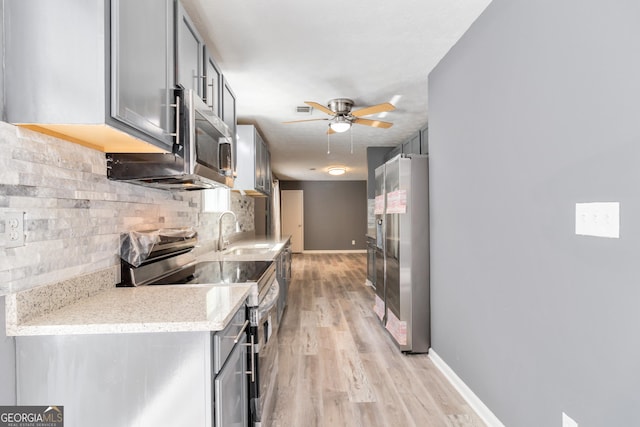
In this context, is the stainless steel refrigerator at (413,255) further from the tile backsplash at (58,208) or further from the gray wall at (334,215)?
the gray wall at (334,215)

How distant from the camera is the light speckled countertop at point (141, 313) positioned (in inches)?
43.5

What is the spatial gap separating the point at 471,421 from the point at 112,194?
7.63ft

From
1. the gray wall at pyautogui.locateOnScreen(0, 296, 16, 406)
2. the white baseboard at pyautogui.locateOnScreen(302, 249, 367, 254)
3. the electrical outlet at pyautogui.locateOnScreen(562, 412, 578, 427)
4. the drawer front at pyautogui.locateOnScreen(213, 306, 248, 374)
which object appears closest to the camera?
the gray wall at pyautogui.locateOnScreen(0, 296, 16, 406)

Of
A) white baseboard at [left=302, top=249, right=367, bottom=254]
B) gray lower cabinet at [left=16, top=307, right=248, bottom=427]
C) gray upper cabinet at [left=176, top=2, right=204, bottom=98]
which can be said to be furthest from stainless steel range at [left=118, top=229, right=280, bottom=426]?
white baseboard at [left=302, top=249, right=367, bottom=254]

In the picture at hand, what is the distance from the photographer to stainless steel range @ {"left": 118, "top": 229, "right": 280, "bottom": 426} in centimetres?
169

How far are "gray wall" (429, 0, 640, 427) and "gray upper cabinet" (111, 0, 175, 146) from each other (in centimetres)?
168

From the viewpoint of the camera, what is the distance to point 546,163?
4.97 ft

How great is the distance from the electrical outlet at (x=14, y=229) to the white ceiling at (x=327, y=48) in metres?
1.49

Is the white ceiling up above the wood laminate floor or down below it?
above

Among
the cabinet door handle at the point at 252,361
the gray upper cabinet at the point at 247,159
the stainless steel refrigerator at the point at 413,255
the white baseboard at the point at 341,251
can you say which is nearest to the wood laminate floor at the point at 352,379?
the stainless steel refrigerator at the point at 413,255

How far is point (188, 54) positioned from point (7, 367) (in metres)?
1.56

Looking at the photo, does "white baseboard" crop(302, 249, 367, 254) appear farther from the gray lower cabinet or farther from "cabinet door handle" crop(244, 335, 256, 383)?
the gray lower cabinet

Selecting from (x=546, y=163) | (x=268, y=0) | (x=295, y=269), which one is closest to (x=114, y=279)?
(x=268, y=0)

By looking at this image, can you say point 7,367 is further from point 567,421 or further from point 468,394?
point 468,394
